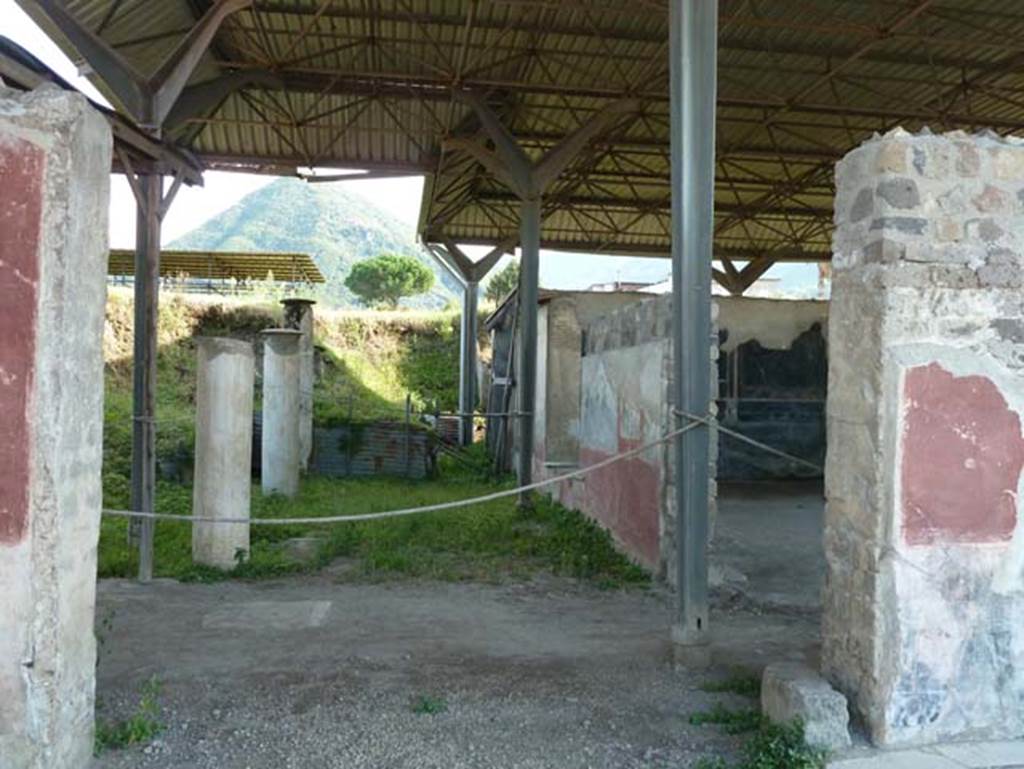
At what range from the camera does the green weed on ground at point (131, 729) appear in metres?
4.00

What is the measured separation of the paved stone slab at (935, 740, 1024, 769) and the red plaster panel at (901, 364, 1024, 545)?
929mm

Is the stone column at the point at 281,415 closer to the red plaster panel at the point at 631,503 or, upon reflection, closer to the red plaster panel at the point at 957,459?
the red plaster panel at the point at 631,503

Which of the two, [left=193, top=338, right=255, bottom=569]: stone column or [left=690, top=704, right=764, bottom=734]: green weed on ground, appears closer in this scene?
[left=690, top=704, right=764, bottom=734]: green weed on ground

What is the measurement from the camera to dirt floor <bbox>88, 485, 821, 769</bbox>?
161 inches

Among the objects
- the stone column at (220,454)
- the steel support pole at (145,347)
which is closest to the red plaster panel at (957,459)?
the stone column at (220,454)

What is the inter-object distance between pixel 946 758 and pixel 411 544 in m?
6.66

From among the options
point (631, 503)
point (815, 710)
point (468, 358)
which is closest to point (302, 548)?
point (631, 503)

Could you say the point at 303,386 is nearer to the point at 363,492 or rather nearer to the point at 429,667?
the point at 363,492

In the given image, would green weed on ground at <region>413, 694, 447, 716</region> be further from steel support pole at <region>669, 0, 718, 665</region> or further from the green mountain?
the green mountain

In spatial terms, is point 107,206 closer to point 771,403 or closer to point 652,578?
point 652,578

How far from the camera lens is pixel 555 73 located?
12109 millimetres

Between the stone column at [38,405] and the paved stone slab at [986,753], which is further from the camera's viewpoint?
the paved stone slab at [986,753]

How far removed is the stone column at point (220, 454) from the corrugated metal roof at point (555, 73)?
3.58m

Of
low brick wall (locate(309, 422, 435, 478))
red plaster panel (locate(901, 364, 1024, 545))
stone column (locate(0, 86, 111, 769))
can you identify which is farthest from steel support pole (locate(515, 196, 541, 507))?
stone column (locate(0, 86, 111, 769))
